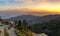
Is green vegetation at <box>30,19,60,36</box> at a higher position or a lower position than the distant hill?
lower

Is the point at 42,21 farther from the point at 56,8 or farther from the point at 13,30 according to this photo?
the point at 13,30

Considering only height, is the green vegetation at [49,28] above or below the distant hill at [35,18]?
below

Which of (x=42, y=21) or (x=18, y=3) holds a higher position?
(x=18, y=3)

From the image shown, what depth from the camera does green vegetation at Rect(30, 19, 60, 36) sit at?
209 centimetres

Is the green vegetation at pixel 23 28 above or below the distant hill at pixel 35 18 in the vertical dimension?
below

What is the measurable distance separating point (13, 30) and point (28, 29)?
18cm

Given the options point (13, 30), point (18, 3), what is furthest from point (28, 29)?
point (18, 3)

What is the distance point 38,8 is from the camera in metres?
2.13

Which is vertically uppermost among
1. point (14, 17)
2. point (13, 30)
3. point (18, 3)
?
point (18, 3)

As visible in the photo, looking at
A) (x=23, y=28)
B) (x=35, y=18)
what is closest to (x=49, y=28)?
(x=35, y=18)

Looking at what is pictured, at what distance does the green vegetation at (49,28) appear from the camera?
2094 mm

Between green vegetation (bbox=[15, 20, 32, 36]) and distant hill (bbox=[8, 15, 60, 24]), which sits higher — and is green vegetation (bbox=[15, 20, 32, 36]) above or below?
below

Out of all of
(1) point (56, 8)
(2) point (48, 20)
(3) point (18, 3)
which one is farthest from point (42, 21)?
(3) point (18, 3)

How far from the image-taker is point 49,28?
A: 2100mm
